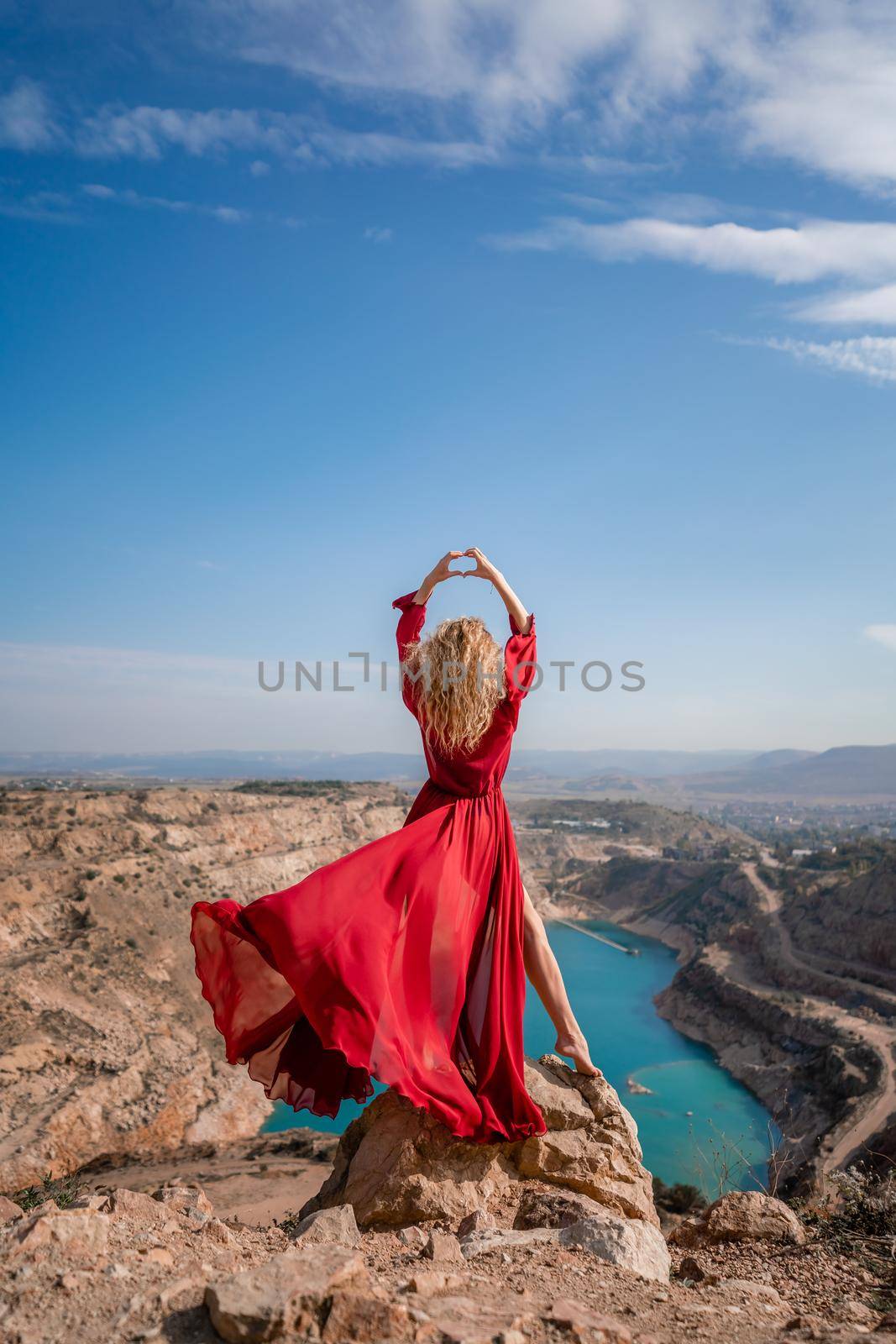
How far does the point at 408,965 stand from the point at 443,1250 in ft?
3.23

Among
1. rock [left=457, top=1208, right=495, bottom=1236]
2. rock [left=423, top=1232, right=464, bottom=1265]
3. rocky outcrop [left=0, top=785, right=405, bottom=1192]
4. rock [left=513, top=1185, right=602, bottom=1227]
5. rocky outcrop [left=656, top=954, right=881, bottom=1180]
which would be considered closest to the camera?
rock [left=423, top=1232, right=464, bottom=1265]

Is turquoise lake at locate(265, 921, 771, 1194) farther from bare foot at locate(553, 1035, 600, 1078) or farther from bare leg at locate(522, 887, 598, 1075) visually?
bare leg at locate(522, 887, 598, 1075)

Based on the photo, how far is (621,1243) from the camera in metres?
2.71

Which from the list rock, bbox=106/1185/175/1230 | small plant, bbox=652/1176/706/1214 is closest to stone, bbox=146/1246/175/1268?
rock, bbox=106/1185/175/1230

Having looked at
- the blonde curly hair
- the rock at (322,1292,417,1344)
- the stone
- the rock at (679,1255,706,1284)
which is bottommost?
the rock at (679,1255,706,1284)

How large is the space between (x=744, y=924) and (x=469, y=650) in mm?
41651

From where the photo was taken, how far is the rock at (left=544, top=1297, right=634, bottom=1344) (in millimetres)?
1852

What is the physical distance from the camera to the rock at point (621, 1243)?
2652 millimetres

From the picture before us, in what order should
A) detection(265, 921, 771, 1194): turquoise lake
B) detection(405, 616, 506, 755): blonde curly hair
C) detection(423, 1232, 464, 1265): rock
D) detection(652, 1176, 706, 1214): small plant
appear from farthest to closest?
detection(265, 921, 771, 1194): turquoise lake, detection(652, 1176, 706, 1214): small plant, detection(405, 616, 506, 755): blonde curly hair, detection(423, 1232, 464, 1265): rock

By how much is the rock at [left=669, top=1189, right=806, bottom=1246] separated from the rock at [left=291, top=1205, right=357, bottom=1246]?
1281 mm

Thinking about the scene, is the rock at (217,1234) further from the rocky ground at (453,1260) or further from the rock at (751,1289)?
the rock at (751,1289)

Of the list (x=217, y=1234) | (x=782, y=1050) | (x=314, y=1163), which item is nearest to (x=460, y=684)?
(x=217, y=1234)

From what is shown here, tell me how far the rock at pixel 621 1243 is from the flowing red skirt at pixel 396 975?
534 millimetres

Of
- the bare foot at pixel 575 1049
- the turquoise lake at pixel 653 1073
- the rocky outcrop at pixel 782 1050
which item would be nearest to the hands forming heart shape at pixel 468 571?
the bare foot at pixel 575 1049
